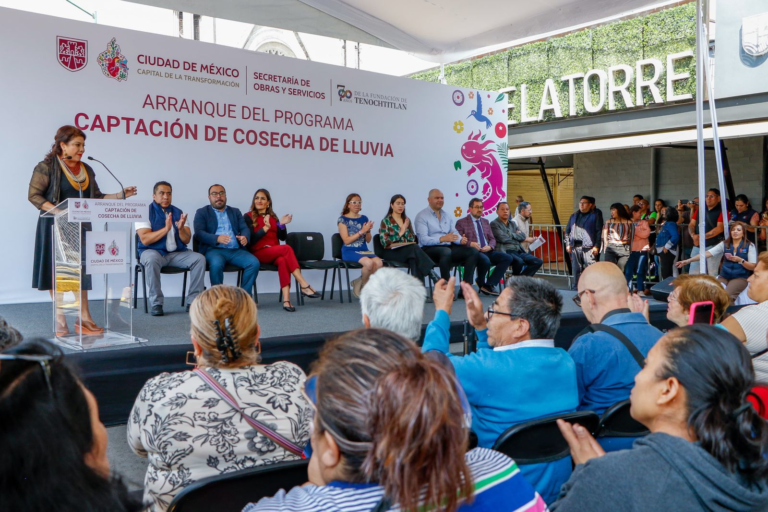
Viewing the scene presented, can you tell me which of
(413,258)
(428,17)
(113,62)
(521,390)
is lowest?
(521,390)

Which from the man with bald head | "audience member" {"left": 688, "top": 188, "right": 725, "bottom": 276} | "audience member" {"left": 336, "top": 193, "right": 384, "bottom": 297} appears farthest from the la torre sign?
the man with bald head

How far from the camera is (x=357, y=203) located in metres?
6.70

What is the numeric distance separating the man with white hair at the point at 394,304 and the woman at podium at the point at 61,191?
2.64 metres

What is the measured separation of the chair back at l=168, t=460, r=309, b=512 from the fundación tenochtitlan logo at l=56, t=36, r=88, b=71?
5.69m

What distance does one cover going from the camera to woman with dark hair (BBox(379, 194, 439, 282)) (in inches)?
256

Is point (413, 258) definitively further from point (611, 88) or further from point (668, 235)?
point (611, 88)

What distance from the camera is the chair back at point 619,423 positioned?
5.80 ft

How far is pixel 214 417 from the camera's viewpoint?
1.40m

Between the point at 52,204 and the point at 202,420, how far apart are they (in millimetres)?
3210

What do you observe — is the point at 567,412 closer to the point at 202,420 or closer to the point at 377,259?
the point at 202,420

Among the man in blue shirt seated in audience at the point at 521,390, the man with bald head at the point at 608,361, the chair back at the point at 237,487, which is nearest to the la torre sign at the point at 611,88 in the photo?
the man with bald head at the point at 608,361

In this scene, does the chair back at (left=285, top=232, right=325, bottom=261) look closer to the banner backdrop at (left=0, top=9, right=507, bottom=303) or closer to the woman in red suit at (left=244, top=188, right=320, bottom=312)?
the woman in red suit at (left=244, top=188, right=320, bottom=312)

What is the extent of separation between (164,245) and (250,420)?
4.34m

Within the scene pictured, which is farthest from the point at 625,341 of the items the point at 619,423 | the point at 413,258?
the point at 413,258
